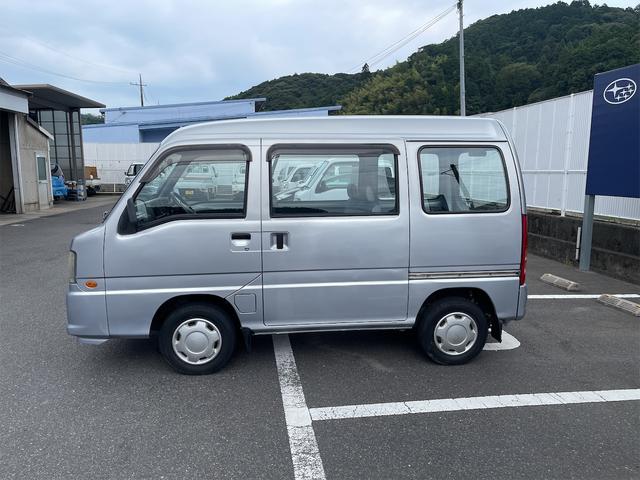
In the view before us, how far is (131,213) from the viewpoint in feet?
12.2

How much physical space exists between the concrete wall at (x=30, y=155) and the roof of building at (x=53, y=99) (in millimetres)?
2482

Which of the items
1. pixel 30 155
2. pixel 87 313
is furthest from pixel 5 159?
pixel 87 313

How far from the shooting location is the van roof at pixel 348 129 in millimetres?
3916

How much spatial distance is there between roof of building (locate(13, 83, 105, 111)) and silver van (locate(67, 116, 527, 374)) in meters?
19.3

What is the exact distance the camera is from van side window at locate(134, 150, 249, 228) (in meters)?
3.84

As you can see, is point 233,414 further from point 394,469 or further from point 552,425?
point 552,425

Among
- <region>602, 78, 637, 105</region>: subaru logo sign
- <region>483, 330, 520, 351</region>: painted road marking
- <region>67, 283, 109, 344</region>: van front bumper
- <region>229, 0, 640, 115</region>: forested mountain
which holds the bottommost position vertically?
<region>483, 330, 520, 351</region>: painted road marking

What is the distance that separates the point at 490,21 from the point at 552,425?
6016 centimetres

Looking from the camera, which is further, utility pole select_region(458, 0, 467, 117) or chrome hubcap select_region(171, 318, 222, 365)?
utility pole select_region(458, 0, 467, 117)

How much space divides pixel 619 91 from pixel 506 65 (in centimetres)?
4569

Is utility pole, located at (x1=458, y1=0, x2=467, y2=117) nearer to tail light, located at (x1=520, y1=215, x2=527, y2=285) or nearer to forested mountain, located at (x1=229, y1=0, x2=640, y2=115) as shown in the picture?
tail light, located at (x1=520, y1=215, x2=527, y2=285)

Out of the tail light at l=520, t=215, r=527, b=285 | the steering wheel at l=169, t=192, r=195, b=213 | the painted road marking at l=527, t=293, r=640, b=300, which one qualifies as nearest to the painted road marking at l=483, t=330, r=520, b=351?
the tail light at l=520, t=215, r=527, b=285

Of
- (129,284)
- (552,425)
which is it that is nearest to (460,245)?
(552,425)

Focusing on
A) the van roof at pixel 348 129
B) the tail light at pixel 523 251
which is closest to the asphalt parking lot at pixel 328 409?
the tail light at pixel 523 251
